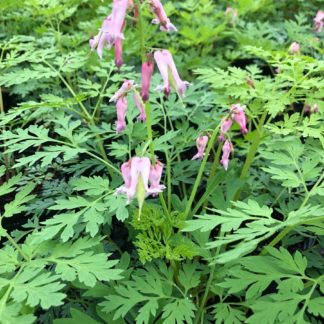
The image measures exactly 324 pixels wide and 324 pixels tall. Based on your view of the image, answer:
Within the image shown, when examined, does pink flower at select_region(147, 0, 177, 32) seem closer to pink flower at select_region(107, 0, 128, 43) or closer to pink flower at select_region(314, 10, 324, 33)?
pink flower at select_region(107, 0, 128, 43)

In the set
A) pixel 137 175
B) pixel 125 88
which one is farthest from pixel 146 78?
pixel 137 175

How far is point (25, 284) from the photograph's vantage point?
64.3 inches

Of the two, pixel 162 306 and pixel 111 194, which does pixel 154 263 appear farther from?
pixel 111 194

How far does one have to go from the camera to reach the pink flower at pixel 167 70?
1769 millimetres

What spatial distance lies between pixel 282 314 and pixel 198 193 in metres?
1.27

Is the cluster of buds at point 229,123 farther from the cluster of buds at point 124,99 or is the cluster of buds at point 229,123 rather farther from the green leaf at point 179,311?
the green leaf at point 179,311

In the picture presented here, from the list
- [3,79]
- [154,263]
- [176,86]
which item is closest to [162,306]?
[154,263]

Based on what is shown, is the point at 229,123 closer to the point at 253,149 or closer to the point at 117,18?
the point at 253,149

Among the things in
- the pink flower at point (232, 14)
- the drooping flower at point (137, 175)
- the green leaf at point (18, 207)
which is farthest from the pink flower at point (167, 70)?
the pink flower at point (232, 14)

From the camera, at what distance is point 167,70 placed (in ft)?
5.89

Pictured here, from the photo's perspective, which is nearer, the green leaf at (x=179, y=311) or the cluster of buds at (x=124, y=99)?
the green leaf at (x=179, y=311)

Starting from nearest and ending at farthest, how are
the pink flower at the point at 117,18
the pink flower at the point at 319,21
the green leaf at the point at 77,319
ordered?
the pink flower at the point at 117,18, the green leaf at the point at 77,319, the pink flower at the point at 319,21

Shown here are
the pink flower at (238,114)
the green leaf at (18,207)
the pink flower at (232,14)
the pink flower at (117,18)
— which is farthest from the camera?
the pink flower at (232,14)

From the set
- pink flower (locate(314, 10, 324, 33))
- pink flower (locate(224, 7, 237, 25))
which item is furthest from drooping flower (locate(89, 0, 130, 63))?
pink flower (locate(314, 10, 324, 33))
